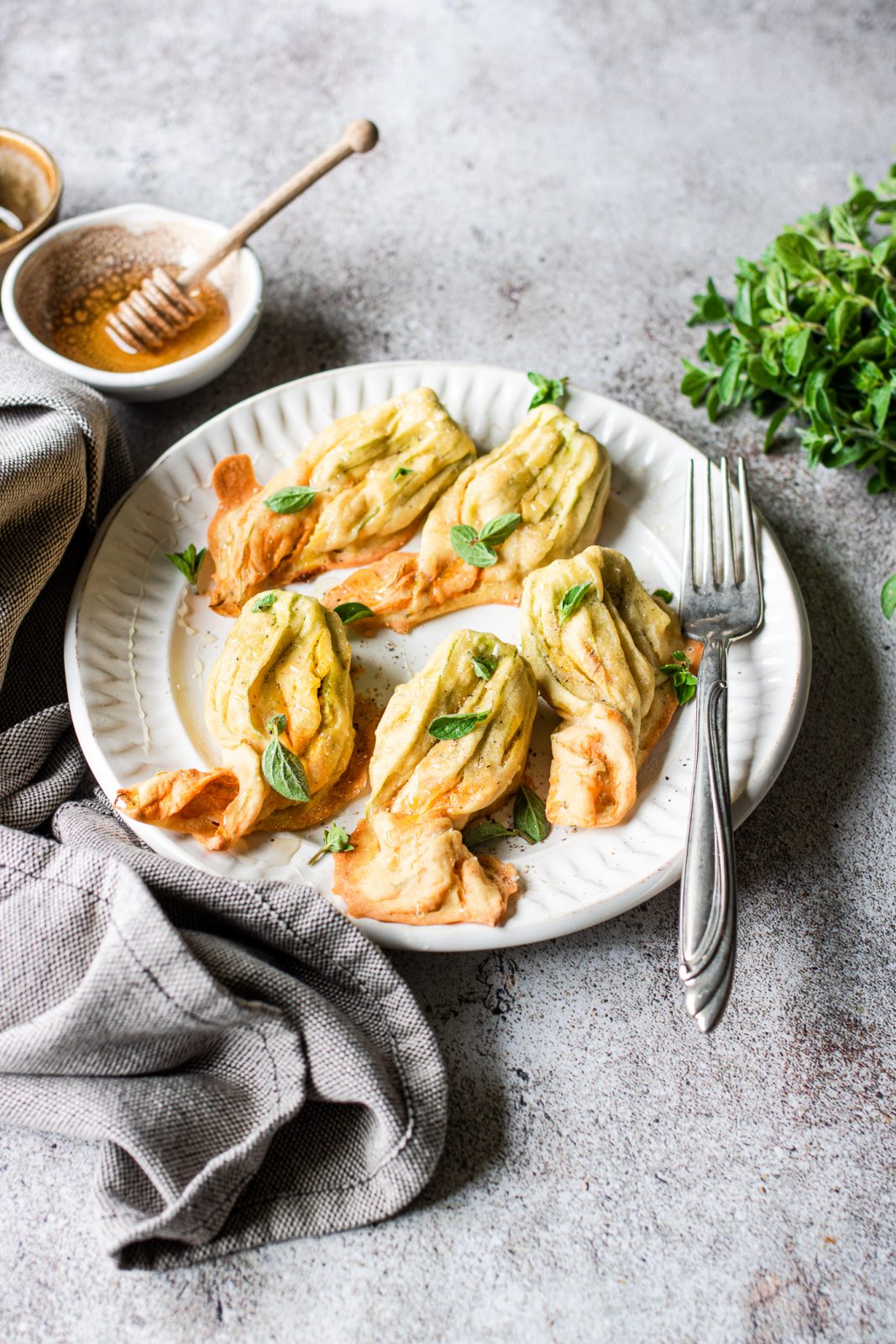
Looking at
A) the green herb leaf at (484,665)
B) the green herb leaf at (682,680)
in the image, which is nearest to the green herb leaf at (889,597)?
the green herb leaf at (682,680)

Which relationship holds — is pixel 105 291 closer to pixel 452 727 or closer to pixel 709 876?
pixel 452 727

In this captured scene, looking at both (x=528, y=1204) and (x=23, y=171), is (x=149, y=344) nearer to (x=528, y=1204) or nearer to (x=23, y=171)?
(x=23, y=171)

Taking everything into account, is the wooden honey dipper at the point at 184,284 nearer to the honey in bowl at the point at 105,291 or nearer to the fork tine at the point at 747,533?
the honey in bowl at the point at 105,291

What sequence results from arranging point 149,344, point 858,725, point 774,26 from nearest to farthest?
point 858,725 → point 149,344 → point 774,26

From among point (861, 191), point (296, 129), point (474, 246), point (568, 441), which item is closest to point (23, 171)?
point (296, 129)

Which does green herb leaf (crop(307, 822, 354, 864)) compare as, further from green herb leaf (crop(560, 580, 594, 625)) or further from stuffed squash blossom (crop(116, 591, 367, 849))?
green herb leaf (crop(560, 580, 594, 625))

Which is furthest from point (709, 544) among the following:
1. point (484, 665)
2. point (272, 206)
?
point (272, 206)

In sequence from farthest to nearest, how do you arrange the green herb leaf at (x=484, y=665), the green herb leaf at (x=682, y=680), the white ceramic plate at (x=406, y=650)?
the green herb leaf at (x=682, y=680) → the green herb leaf at (x=484, y=665) → the white ceramic plate at (x=406, y=650)

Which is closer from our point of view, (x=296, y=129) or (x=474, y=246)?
(x=474, y=246)
